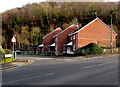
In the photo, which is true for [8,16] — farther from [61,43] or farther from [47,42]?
[61,43]

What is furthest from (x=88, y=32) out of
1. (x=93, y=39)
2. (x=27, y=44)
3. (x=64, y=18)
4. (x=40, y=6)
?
(x=40, y=6)

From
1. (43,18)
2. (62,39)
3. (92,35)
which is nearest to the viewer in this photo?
(92,35)

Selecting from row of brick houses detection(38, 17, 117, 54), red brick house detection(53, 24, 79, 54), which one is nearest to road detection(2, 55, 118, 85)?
row of brick houses detection(38, 17, 117, 54)

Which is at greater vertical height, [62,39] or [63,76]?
[62,39]

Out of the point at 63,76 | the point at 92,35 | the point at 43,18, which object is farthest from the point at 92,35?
the point at 43,18

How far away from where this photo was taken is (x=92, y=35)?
3909cm

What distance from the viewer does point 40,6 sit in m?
91.6

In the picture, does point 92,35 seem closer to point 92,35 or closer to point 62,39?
point 92,35

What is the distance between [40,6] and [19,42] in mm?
30550

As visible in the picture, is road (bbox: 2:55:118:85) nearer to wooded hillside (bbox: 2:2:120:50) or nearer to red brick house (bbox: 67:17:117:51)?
red brick house (bbox: 67:17:117:51)

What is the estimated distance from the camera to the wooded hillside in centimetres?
6988

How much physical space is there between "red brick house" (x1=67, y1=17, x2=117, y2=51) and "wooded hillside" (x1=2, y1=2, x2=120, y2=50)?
85.2ft

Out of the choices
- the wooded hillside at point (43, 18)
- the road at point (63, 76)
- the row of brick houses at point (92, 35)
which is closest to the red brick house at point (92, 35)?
the row of brick houses at point (92, 35)

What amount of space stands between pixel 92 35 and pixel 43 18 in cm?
5616
